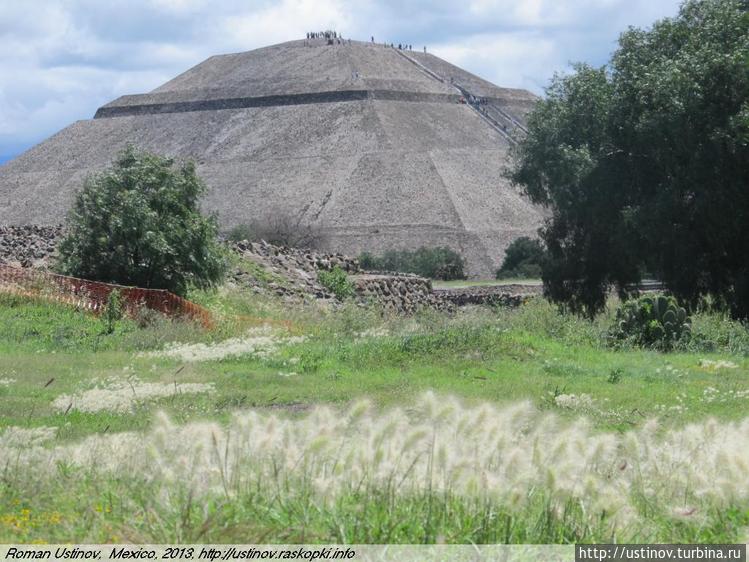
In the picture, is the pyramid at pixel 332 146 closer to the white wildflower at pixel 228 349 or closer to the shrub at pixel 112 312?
the shrub at pixel 112 312

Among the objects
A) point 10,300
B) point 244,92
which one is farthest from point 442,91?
point 10,300

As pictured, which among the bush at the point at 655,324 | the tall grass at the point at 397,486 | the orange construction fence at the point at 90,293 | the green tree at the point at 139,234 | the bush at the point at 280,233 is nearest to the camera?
the tall grass at the point at 397,486

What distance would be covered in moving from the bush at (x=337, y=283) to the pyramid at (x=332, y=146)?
40.0 m

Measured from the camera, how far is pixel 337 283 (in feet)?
113

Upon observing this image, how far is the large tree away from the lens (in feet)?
89.8

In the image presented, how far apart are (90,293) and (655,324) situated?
1130 centimetres

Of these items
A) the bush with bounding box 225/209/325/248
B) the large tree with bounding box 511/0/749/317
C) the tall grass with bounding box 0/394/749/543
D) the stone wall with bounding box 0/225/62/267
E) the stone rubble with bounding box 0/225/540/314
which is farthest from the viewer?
the bush with bounding box 225/209/325/248

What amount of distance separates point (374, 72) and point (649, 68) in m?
96.1

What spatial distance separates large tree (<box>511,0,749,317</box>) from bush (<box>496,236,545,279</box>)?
3140 cm

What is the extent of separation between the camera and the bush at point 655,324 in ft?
60.4

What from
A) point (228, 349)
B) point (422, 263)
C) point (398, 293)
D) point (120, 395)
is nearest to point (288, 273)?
point (398, 293)

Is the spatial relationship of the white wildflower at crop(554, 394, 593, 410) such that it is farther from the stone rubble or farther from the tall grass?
the stone rubble

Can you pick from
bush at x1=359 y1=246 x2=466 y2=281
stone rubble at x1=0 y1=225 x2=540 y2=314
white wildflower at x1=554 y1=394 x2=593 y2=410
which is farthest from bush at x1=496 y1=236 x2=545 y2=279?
white wildflower at x1=554 y1=394 x2=593 y2=410

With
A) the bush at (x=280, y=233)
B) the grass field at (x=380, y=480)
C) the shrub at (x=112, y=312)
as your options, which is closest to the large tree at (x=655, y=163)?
the shrub at (x=112, y=312)
